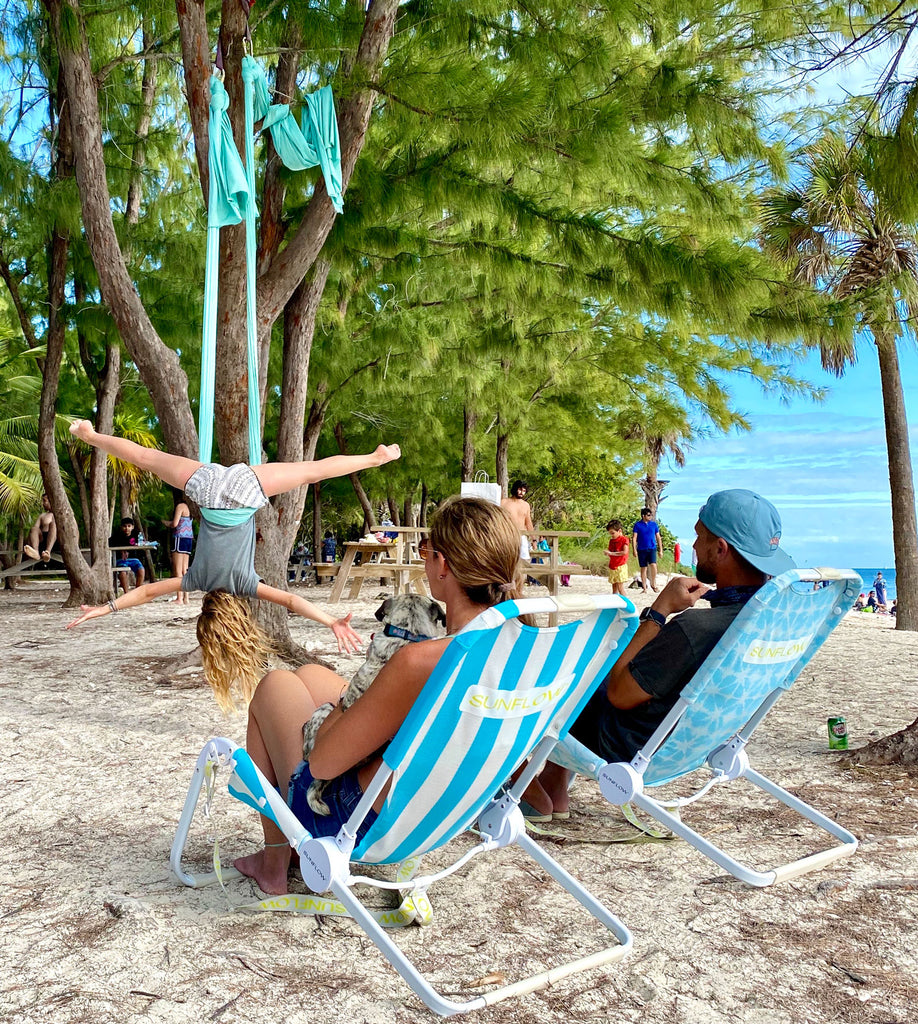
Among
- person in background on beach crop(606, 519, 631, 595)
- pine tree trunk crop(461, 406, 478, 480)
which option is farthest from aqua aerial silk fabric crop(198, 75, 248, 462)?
pine tree trunk crop(461, 406, 478, 480)

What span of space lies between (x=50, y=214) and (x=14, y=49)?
190 centimetres

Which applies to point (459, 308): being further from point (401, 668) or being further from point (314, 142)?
point (401, 668)

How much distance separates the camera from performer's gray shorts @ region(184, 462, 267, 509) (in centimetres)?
378

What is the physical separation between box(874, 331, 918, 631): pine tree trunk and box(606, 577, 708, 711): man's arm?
871 cm

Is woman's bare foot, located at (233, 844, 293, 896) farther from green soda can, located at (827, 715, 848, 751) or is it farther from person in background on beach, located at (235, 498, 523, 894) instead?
green soda can, located at (827, 715, 848, 751)

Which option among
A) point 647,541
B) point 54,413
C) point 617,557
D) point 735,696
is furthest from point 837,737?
point 647,541

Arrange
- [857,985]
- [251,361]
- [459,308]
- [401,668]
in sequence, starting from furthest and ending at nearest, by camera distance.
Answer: [459,308]
[251,361]
[857,985]
[401,668]

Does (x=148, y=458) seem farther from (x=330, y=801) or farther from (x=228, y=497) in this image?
(x=330, y=801)

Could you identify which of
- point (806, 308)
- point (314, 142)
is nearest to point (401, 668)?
point (314, 142)

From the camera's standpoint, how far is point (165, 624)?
31.5 ft

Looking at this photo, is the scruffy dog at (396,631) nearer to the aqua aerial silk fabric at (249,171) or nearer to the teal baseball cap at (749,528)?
the teal baseball cap at (749,528)

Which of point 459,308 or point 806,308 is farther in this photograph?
point 459,308

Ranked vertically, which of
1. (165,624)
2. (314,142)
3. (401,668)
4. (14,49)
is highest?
(14,49)

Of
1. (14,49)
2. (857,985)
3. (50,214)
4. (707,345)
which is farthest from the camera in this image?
(707,345)
